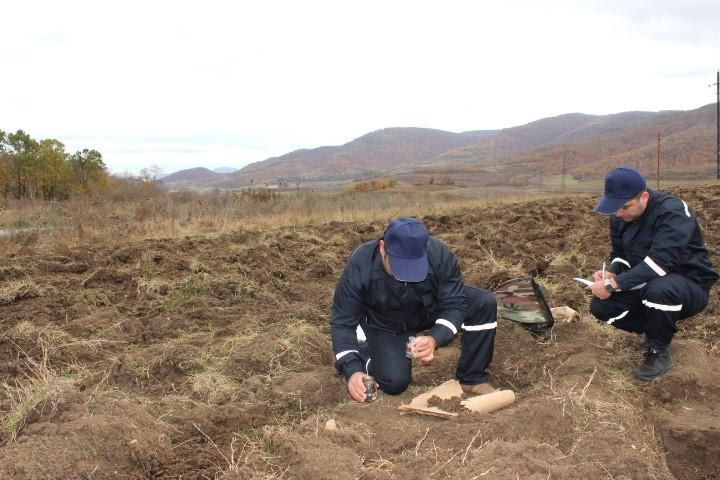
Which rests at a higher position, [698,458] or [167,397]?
[167,397]

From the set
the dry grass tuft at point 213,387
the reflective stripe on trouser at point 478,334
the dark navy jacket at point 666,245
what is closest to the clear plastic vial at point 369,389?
the reflective stripe on trouser at point 478,334

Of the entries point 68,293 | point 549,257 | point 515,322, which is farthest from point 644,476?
point 68,293

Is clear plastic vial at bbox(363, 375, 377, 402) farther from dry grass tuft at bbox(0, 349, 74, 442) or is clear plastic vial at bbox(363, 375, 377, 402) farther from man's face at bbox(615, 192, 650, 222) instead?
man's face at bbox(615, 192, 650, 222)

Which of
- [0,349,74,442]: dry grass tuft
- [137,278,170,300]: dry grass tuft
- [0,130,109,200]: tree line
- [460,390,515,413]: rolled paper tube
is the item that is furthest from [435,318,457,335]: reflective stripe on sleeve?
[0,130,109,200]: tree line

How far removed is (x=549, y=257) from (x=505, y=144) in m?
138

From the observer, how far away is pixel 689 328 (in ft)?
14.1

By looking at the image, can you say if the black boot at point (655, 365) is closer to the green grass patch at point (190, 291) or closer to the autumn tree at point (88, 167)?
the green grass patch at point (190, 291)

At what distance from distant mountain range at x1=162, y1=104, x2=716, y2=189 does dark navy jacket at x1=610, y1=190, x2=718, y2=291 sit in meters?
44.1

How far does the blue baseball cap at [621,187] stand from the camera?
11.0ft

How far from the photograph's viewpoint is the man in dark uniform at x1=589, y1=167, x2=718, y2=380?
333cm

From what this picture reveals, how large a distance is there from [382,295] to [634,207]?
5.60ft

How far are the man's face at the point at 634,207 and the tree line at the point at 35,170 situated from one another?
27760 millimetres

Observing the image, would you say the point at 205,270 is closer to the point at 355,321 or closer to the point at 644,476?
the point at 355,321

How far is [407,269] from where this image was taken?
2.93 meters
